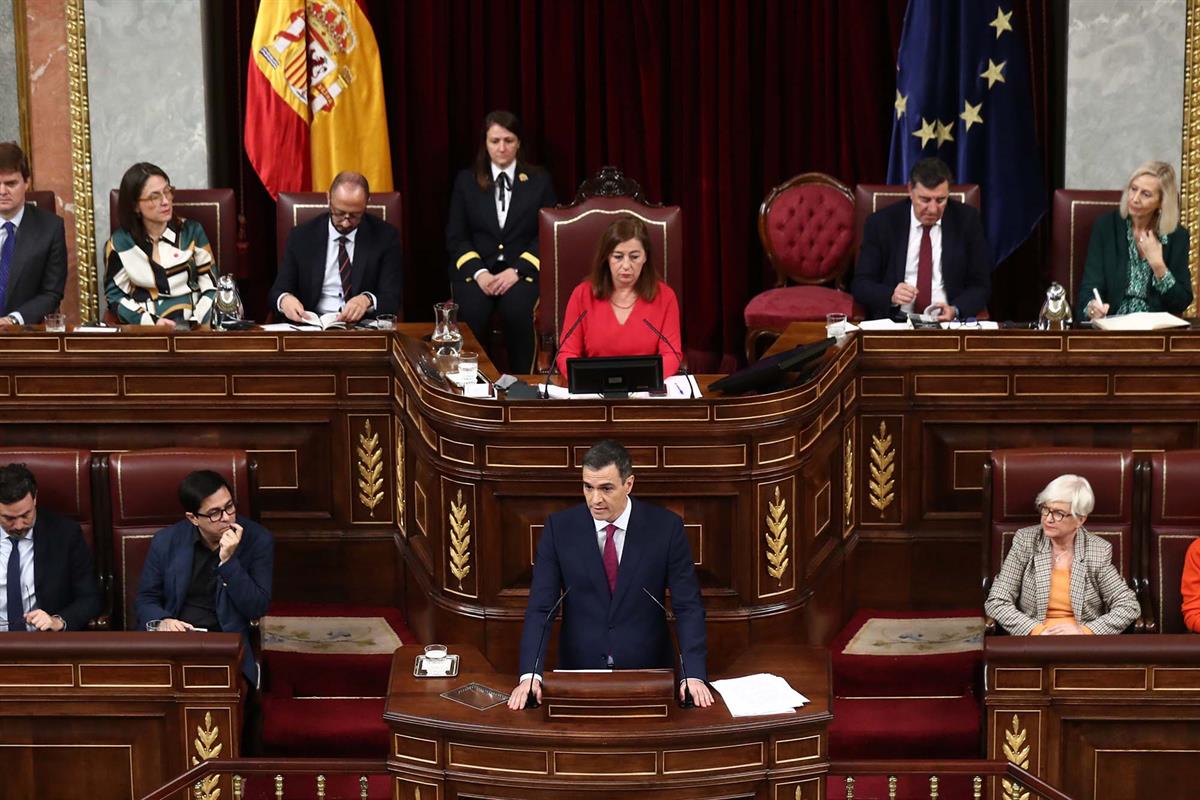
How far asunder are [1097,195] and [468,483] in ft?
10.8

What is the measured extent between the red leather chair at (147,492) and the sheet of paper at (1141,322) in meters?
3.05

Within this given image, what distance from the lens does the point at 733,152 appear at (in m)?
8.80

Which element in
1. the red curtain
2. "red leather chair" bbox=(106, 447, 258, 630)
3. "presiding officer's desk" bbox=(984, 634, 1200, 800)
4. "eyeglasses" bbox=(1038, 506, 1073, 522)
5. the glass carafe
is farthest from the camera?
the red curtain

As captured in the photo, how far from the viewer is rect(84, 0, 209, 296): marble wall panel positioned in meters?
8.20

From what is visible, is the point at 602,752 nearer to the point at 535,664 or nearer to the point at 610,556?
the point at 535,664

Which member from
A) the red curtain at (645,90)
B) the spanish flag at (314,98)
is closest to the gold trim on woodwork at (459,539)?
the spanish flag at (314,98)

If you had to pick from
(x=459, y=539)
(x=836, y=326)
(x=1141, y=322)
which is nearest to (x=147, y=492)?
(x=459, y=539)

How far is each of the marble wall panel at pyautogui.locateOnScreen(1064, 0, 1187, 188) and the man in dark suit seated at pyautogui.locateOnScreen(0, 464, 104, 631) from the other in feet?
15.8

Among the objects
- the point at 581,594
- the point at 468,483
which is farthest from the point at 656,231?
the point at 581,594

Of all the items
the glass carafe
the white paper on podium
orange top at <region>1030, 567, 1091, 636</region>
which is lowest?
the white paper on podium

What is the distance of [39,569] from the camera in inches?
229

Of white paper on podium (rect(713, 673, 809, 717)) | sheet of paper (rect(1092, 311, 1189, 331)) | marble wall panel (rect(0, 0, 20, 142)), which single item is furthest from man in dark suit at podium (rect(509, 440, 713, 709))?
marble wall panel (rect(0, 0, 20, 142))

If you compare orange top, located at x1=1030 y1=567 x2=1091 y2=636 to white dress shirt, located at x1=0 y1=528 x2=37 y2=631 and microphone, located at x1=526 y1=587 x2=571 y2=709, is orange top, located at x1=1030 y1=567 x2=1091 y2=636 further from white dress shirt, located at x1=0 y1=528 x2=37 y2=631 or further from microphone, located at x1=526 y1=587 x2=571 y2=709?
white dress shirt, located at x1=0 y1=528 x2=37 y2=631

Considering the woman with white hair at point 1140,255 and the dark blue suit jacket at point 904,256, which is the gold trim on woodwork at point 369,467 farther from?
the woman with white hair at point 1140,255
